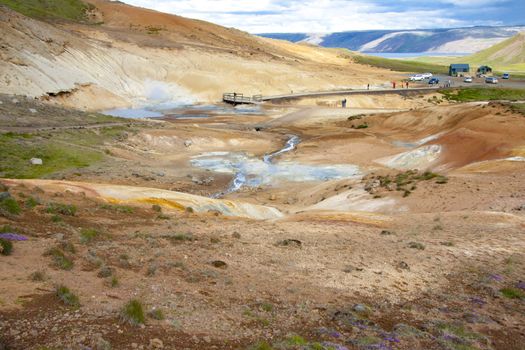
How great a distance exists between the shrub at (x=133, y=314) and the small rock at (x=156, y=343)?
59 cm

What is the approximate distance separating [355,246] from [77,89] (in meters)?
61.0

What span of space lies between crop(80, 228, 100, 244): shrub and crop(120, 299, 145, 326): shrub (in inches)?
206

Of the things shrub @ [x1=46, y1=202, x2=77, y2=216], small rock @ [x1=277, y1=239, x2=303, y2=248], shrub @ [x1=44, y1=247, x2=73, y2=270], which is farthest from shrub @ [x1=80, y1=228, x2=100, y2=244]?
small rock @ [x1=277, y1=239, x2=303, y2=248]

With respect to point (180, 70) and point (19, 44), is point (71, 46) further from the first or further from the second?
point (180, 70)

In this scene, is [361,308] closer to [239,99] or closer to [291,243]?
[291,243]

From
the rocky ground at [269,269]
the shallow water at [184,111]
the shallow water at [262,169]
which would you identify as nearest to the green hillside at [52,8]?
the shallow water at [184,111]

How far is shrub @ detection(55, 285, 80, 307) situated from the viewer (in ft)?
32.6

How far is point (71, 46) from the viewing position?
79.7 meters

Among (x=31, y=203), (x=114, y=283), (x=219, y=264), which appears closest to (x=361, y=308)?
(x=219, y=264)

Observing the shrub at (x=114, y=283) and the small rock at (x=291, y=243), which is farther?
the small rock at (x=291, y=243)

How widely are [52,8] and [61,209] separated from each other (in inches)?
4637

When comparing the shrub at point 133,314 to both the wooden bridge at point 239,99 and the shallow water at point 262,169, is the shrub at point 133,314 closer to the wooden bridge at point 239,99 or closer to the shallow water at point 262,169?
the shallow water at point 262,169

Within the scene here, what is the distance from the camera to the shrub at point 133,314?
31.6 feet

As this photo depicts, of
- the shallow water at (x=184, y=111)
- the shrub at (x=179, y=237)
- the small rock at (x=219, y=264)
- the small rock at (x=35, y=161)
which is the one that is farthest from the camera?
the shallow water at (x=184, y=111)
